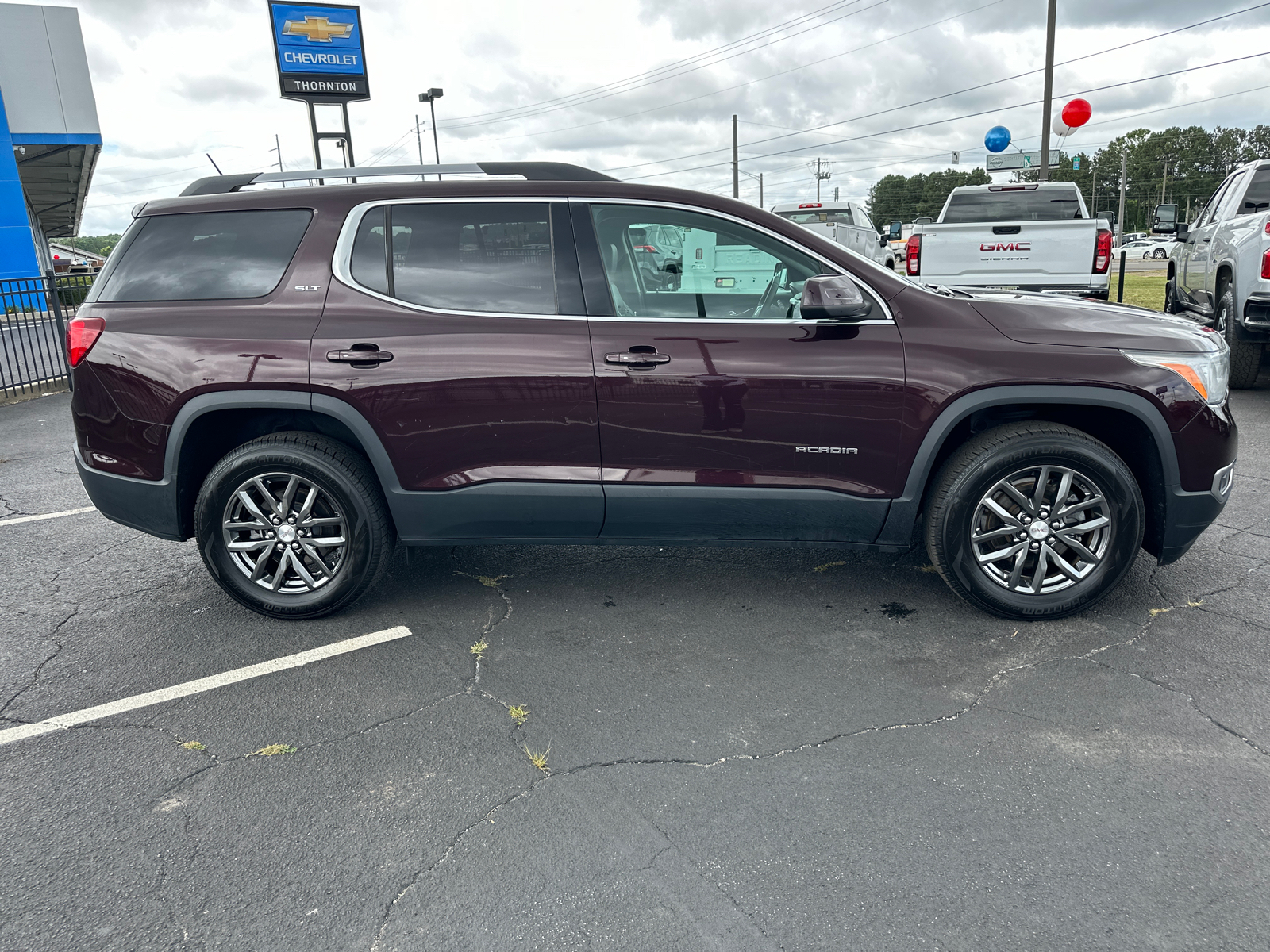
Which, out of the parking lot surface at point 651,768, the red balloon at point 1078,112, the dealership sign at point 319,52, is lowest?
the parking lot surface at point 651,768

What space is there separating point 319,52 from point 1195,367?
22.2 meters

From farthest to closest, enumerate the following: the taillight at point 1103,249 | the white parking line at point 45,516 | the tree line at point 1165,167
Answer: the tree line at point 1165,167 < the taillight at point 1103,249 < the white parking line at point 45,516

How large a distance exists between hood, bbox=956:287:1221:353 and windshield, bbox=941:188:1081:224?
9048 mm

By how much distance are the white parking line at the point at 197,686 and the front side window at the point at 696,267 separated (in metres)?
1.73

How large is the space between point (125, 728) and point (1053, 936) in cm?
293

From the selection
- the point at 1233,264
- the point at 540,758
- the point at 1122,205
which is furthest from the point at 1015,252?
the point at 1122,205

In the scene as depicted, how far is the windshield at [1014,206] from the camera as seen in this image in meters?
12.1

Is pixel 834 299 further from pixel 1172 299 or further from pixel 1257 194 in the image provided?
pixel 1172 299

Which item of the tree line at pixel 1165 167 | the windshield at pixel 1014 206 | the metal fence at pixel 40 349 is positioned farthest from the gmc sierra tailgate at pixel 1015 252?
the tree line at pixel 1165 167

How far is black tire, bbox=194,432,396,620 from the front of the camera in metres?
3.74

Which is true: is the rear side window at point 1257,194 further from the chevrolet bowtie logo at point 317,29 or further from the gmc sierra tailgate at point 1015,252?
the chevrolet bowtie logo at point 317,29

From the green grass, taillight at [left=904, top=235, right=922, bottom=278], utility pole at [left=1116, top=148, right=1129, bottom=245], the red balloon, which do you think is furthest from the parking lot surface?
the red balloon

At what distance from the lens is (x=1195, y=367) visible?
3488 mm

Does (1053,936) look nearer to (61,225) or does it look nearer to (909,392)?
(909,392)
